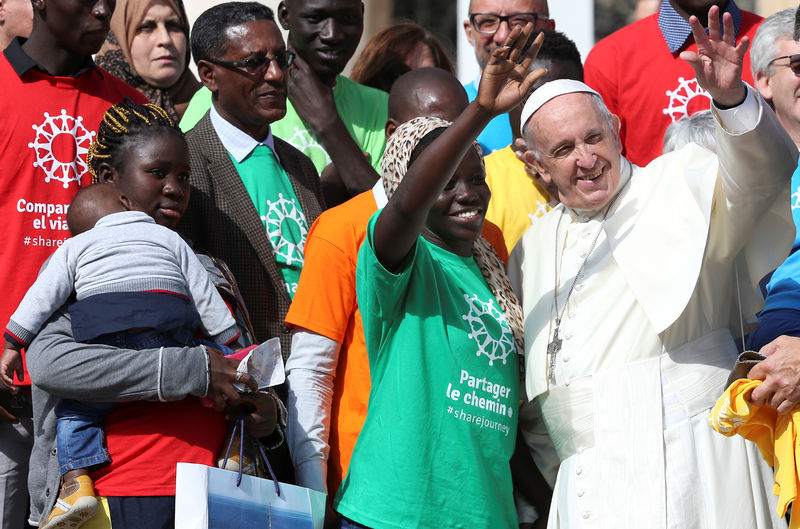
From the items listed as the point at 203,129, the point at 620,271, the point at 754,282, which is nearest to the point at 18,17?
the point at 203,129

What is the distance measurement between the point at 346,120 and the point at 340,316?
64.7 inches

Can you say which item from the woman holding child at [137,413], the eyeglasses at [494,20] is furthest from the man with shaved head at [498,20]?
the woman holding child at [137,413]

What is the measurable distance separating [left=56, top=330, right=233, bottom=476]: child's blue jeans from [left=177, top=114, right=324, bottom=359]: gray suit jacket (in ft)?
2.02

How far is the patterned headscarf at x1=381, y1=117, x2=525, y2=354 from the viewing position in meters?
4.00

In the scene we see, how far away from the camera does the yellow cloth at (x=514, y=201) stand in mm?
4801

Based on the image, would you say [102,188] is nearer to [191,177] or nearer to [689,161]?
[191,177]

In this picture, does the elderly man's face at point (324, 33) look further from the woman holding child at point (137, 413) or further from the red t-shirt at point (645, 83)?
the woman holding child at point (137, 413)

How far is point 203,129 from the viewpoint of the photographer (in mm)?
4781

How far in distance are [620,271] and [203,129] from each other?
180 cm

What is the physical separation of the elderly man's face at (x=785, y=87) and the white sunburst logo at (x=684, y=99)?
0.53m

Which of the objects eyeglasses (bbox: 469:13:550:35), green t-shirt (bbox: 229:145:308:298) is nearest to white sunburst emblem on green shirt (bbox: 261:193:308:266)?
green t-shirt (bbox: 229:145:308:298)

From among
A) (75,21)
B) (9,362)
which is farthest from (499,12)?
(9,362)

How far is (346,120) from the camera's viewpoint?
550 centimetres

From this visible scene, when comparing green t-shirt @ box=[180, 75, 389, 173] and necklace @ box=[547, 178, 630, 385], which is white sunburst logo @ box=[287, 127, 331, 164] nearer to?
green t-shirt @ box=[180, 75, 389, 173]
